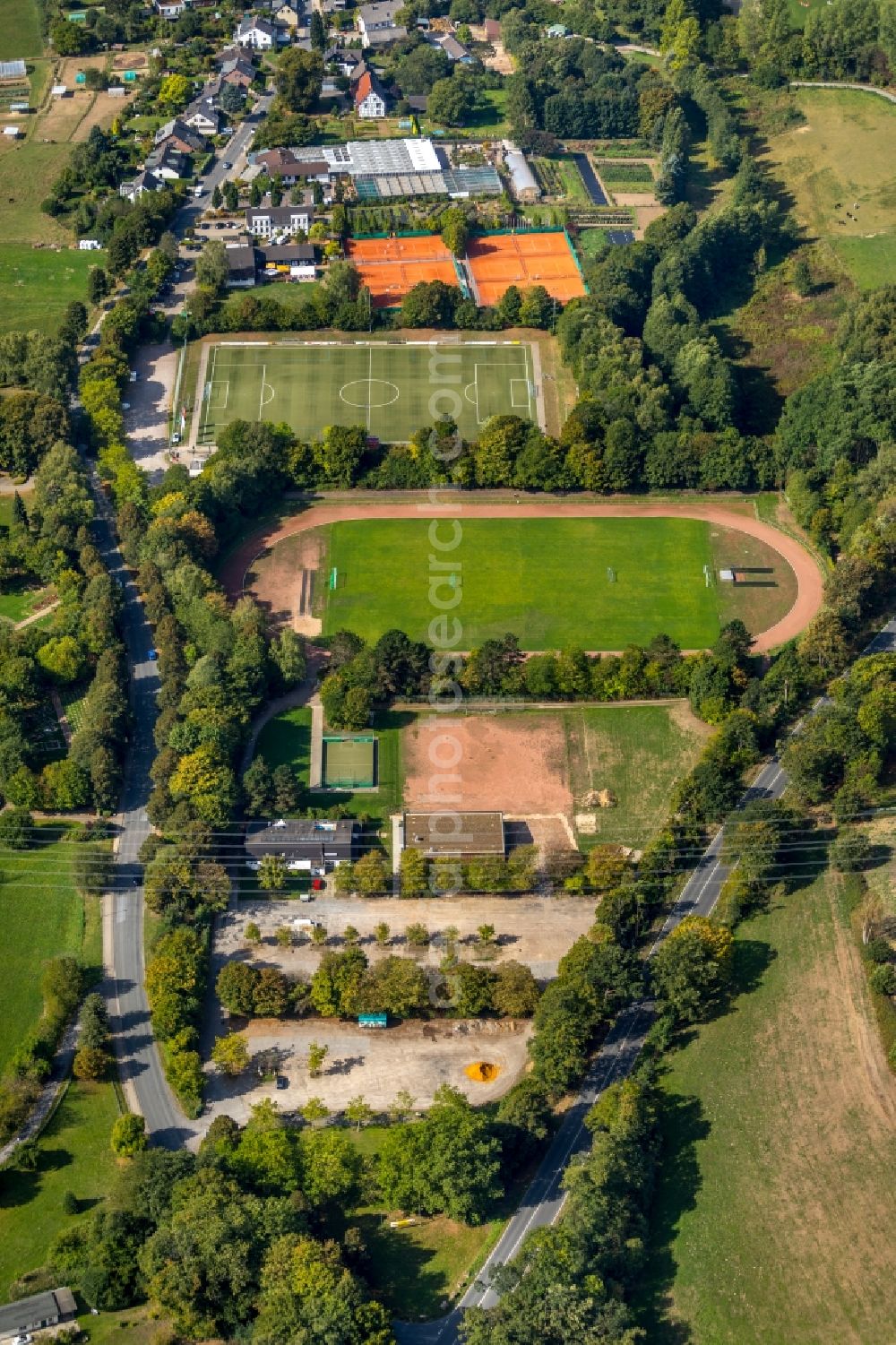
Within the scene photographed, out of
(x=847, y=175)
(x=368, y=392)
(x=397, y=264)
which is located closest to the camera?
(x=368, y=392)

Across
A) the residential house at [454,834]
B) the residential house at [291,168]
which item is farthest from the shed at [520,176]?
the residential house at [454,834]

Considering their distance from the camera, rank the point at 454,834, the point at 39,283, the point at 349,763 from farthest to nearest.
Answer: the point at 39,283 → the point at 349,763 → the point at 454,834

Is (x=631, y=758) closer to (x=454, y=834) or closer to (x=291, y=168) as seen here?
(x=454, y=834)

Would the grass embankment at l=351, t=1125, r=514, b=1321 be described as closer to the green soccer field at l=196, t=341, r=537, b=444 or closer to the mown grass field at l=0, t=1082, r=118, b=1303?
the mown grass field at l=0, t=1082, r=118, b=1303

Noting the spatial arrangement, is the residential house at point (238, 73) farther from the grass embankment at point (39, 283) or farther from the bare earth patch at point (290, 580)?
the bare earth patch at point (290, 580)

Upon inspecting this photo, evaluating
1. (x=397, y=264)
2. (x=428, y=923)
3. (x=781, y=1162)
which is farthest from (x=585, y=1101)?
(x=397, y=264)

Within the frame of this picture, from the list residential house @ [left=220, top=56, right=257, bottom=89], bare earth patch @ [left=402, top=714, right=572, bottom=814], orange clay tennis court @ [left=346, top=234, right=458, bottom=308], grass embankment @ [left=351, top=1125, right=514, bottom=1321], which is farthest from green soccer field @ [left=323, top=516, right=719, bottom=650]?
residential house @ [left=220, top=56, right=257, bottom=89]

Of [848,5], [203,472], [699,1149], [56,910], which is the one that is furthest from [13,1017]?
[848,5]
